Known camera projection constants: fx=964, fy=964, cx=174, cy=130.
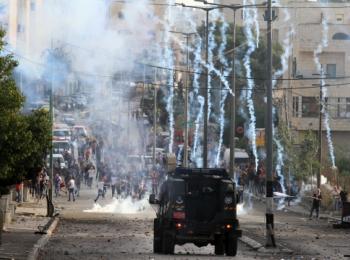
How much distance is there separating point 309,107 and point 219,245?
56.5 meters

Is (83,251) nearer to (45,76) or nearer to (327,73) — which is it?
(45,76)

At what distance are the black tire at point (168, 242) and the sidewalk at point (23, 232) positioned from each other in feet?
12.0

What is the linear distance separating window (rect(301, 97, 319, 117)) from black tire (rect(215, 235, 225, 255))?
55828mm

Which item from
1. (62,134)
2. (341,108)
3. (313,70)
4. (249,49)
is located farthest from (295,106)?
(62,134)

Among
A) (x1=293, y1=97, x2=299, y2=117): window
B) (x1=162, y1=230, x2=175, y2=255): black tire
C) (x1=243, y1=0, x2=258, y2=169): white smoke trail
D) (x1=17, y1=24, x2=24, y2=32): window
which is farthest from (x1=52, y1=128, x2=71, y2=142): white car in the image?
(x1=162, y1=230, x2=175, y2=255): black tire

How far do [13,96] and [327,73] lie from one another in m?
58.4

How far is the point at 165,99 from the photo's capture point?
91188 mm

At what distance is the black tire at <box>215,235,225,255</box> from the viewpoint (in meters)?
26.6

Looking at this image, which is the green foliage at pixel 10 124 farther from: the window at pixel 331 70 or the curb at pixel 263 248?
the window at pixel 331 70

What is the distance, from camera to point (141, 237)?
110 feet

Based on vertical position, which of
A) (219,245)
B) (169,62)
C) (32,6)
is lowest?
(219,245)

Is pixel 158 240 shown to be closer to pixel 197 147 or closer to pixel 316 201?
pixel 316 201

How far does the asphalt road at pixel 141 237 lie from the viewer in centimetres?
2652

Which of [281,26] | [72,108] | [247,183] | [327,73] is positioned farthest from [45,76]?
[281,26]
